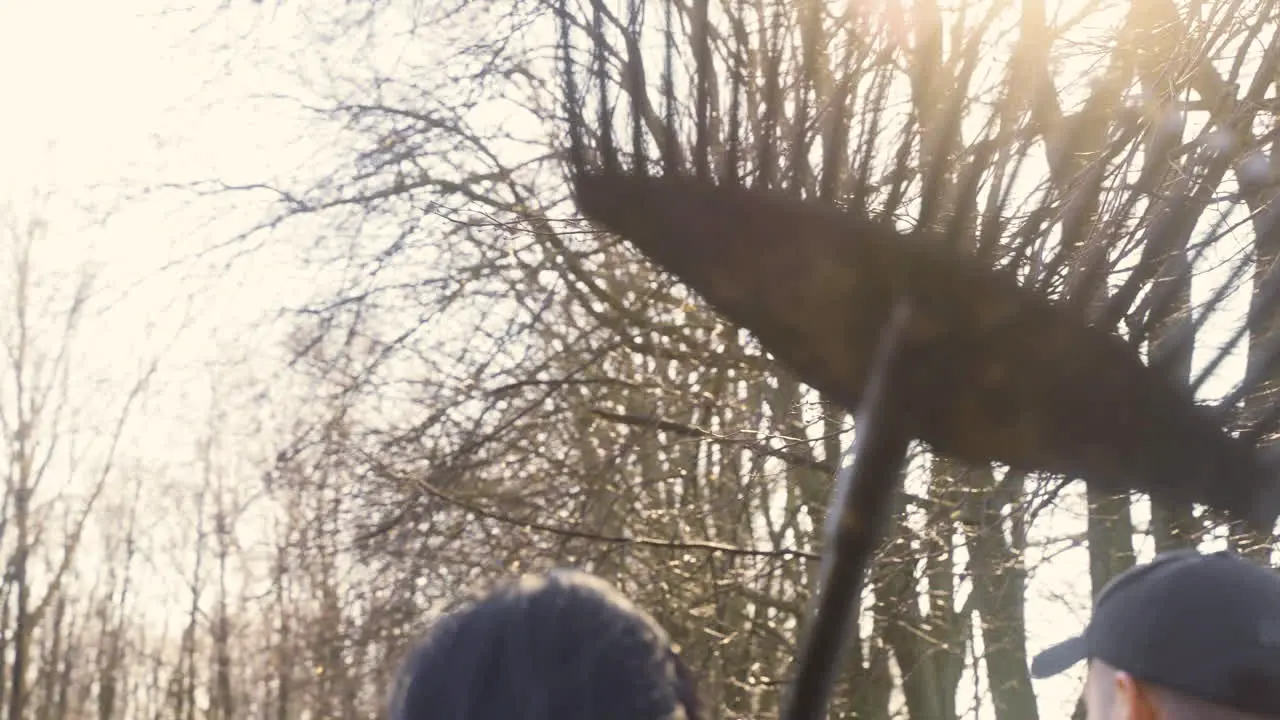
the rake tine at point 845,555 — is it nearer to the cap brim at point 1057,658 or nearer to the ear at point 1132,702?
→ the ear at point 1132,702

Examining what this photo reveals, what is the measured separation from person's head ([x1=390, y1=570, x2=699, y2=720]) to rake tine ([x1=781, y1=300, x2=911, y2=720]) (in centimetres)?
13

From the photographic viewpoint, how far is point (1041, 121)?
2.80 meters

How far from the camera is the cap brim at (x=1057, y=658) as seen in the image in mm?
2176

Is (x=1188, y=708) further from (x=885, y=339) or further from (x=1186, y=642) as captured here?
(x=885, y=339)

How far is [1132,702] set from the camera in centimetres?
186

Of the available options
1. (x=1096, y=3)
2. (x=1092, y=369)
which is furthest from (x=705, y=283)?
(x=1096, y=3)

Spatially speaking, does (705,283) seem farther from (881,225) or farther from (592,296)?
(592,296)

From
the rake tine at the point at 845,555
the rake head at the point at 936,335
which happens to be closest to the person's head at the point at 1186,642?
the rake head at the point at 936,335

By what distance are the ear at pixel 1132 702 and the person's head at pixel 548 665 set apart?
3.66 ft

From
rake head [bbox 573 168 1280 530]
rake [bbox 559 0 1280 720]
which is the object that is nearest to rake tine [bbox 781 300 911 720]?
rake [bbox 559 0 1280 720]

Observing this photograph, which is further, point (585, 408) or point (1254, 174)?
point (585, 408)

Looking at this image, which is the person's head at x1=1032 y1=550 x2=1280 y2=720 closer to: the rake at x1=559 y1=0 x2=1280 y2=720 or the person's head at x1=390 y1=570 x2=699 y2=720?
the rake at x1=559 y1=0 x2=1280 y2=720

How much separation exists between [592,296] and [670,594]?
2.15m

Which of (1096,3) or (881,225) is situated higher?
(1096,3)
